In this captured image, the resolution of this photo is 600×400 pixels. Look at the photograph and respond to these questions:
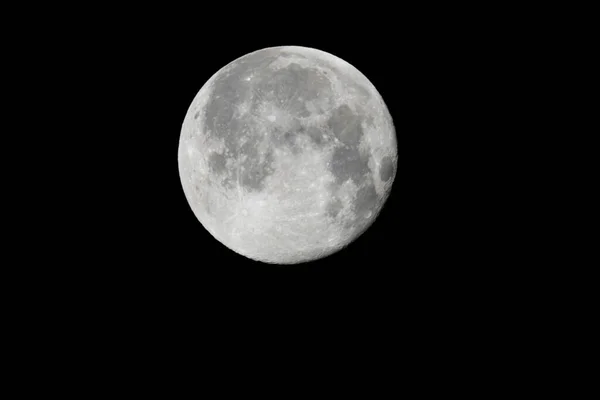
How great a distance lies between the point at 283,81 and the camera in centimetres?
413

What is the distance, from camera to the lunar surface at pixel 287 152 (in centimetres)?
403

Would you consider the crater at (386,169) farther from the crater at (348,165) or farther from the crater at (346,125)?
the crater at (346,125)

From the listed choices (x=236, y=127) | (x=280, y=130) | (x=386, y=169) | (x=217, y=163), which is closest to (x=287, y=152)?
(x=280, y=130)

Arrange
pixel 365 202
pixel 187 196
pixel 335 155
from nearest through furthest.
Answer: pixel 335 155 < pixel 365 202 < pixel 187 196

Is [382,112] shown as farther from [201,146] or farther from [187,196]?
[187,196]

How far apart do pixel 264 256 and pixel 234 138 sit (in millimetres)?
1214

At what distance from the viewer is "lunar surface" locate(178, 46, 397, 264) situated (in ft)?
13.2

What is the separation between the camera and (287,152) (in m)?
4.00

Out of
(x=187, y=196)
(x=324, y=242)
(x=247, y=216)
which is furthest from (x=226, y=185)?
(x=324, y=242)

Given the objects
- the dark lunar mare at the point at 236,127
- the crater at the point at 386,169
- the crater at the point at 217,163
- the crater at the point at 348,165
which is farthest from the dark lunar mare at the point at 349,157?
the crater at the point at 217,163

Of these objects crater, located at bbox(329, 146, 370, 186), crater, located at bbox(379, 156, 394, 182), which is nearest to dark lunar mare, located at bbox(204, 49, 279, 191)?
crater, located at bbox(329, 146, 370, 186)

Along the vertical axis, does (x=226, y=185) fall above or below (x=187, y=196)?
below

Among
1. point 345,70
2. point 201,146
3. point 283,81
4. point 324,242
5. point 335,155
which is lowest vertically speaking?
point 324,242

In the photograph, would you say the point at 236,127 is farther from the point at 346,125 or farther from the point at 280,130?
the point at 346,125
